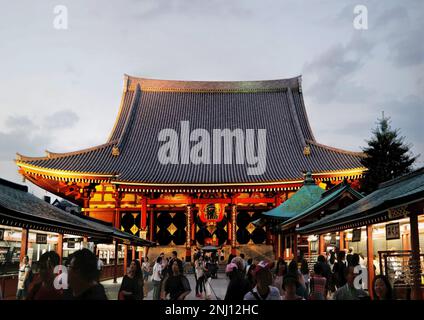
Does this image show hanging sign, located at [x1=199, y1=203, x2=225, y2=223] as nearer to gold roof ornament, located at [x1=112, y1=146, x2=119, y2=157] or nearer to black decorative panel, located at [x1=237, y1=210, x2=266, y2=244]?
black decorative panel, located at [x1=237, y1=210, x2=266, y2=244]

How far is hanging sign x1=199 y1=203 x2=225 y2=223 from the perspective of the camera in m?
31.0

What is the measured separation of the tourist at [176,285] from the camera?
816cm

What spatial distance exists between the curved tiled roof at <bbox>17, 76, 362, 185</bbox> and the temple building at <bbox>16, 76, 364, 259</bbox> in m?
0.08

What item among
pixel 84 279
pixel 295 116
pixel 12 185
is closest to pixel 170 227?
pixel 295 116

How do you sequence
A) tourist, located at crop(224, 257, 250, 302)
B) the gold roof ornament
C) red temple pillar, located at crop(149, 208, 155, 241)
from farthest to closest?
the gold roof ornament < red temple pillar, located at crop(149, 208, 155, 241) < tourist, located at crop(224, 257, 250, 302)

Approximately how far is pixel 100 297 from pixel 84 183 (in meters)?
26.6

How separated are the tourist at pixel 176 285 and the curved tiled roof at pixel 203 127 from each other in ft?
69.5

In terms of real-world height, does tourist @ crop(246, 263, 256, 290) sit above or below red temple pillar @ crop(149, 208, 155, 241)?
below

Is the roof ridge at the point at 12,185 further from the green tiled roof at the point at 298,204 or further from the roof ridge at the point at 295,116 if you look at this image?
the roof ridge at the point at 295,116

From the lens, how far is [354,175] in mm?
27641

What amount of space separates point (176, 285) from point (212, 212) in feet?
75.2

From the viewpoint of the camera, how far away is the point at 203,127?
3819cm

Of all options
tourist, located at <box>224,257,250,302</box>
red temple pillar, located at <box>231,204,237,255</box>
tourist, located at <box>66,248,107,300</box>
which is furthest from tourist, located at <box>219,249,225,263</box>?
tourist, located at <box>66,248,107,300</box>
